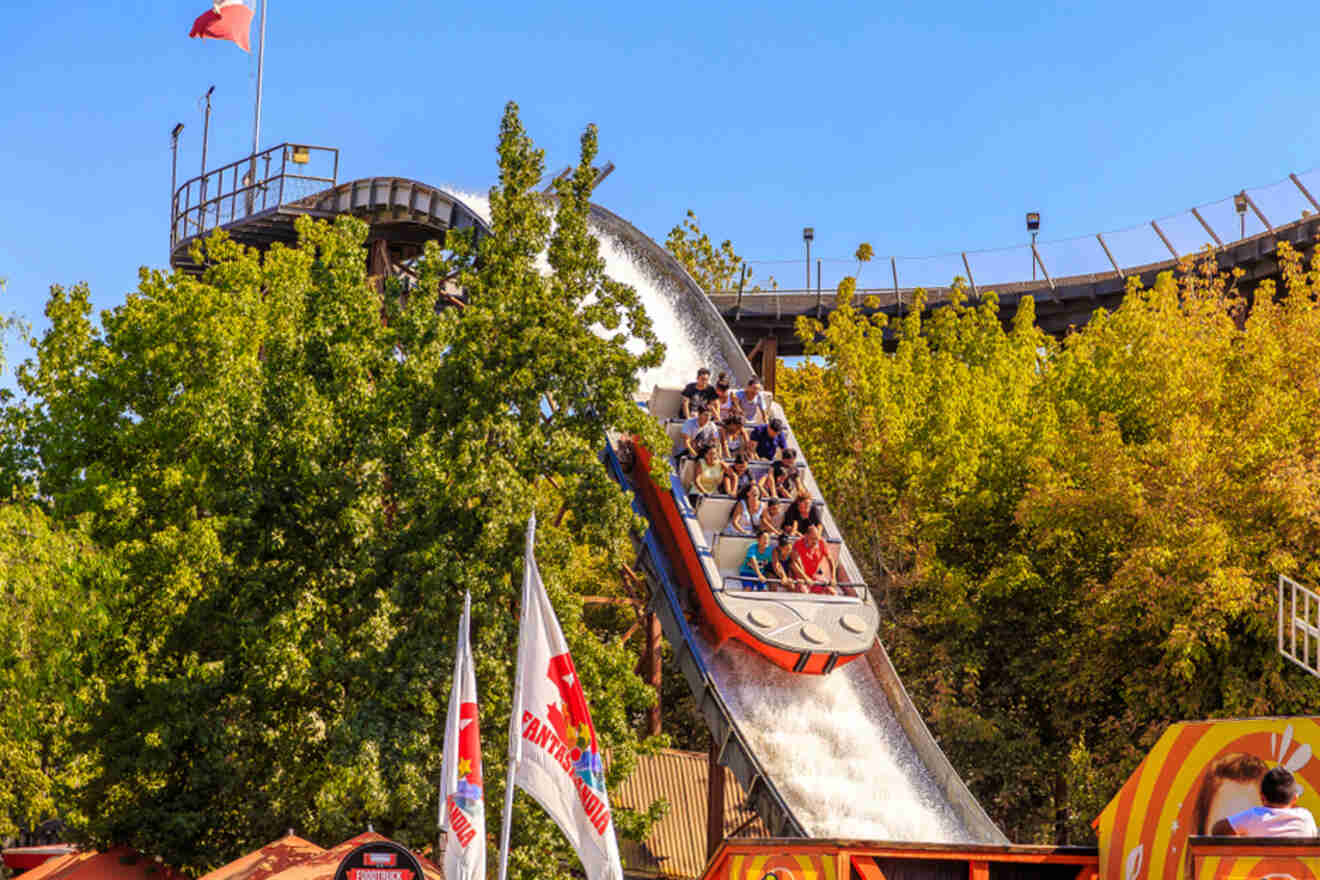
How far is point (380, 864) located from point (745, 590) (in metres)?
10.1

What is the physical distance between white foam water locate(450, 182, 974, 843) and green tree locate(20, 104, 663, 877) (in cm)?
168

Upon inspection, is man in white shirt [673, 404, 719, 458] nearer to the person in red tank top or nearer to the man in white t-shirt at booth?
the person in red tank top

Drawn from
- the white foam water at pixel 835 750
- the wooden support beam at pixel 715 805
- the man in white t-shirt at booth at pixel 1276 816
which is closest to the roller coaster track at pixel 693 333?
the white foam water at pixel 835 750

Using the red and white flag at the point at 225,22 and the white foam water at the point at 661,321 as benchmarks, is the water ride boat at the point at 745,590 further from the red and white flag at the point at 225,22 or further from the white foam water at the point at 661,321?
the red and white flag at the point at 225,22

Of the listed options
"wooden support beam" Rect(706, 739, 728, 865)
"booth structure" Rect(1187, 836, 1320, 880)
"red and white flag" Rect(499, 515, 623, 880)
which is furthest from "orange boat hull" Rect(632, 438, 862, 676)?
"booth structure" Rect(1187, 836, 1320, 880)

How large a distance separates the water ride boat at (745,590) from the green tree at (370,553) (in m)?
1.17

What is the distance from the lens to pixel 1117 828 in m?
11.6

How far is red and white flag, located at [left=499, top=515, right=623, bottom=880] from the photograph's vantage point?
13.5 meters

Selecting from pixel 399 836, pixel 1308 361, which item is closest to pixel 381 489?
pixel 399 836

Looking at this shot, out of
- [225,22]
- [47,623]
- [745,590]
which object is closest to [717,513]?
[745,590]

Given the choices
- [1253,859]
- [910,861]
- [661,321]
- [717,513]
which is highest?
[661,321]

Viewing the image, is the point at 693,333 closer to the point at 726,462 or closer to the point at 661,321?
the point at 661,321

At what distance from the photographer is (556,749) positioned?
45.9ft

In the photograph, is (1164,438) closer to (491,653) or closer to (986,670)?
(986,670)
